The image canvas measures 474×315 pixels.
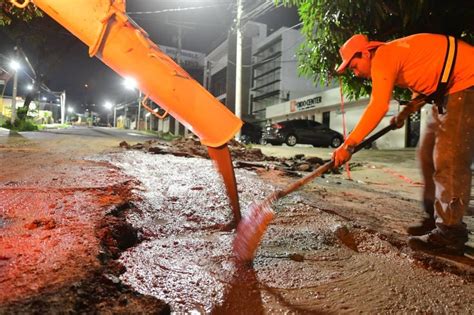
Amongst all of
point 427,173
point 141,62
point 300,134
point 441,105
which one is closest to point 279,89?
point 300,134

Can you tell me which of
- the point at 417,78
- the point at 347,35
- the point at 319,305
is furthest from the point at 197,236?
the point at 347,35

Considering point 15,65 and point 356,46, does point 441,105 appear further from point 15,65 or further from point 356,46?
point 15,65

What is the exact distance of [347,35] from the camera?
14.2 ft

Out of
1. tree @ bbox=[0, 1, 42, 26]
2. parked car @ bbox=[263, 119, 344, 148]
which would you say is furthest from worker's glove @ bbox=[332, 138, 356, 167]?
parked car @ bbox=[263, 119, 344, 148]

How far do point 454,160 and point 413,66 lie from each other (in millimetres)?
682

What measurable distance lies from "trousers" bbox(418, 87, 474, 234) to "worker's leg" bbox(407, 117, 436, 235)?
1.38 ft

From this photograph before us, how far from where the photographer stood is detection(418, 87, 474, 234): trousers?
2.36 metres

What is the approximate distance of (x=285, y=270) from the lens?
207cm

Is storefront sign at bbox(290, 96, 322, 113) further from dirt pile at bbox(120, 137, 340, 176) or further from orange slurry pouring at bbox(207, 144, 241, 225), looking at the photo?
orange slurry pouring at bbox(207, 144, 241, 225)

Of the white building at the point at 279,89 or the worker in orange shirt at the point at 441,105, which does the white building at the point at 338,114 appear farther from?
the worker in orange shirt at the point at 441,105

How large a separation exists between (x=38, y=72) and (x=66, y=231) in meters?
21.8

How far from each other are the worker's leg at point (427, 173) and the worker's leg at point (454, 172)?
0.43m

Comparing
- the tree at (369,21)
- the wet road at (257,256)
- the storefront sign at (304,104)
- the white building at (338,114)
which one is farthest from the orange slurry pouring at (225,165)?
the storefront sign at (304,104)

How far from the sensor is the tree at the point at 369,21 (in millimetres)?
3695
